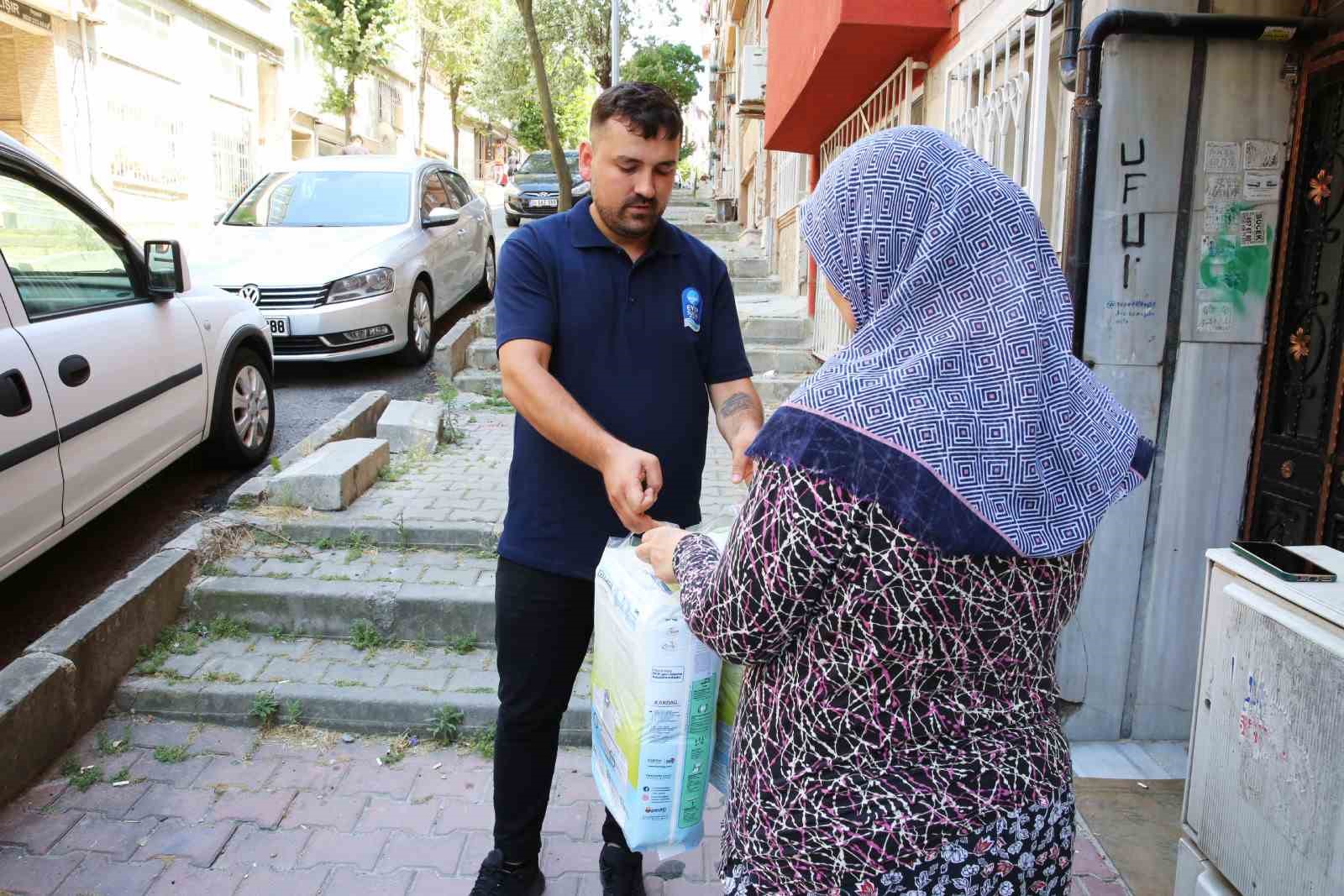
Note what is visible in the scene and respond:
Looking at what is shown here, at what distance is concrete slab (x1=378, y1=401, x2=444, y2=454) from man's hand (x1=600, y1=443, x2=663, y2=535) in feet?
14.3

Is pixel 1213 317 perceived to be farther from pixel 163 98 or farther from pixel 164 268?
pixel 163 98

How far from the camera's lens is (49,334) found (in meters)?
3.72

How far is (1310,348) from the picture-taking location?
10.2ft

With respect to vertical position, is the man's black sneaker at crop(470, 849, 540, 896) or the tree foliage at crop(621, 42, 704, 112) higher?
the tree foliage at crop(621, 42, 704, 112)

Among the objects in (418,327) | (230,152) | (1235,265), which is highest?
A: (230,152)

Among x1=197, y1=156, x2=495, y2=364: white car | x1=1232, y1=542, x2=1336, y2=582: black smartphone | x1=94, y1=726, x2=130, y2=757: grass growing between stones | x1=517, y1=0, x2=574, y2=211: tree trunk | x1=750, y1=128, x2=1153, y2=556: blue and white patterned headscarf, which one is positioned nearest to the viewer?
x1=750, y1=128, x2=1153, y2=556: blue and white patterned headscarf

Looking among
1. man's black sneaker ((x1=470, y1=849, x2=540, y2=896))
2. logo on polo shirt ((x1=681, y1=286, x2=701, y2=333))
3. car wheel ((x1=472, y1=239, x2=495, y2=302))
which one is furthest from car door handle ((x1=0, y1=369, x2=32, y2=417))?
car wheel ((x1=472, y1=239, x2=495, y2=302))

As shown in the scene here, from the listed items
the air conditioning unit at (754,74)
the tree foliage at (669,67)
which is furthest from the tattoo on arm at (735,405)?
the tree foliage at (669,67)

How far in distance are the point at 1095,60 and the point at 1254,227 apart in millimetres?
761

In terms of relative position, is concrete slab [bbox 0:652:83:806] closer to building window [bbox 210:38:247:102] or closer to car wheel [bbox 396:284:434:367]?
car wheel [bbox 396:284:434:367]

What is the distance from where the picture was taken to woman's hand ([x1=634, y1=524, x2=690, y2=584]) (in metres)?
1.71

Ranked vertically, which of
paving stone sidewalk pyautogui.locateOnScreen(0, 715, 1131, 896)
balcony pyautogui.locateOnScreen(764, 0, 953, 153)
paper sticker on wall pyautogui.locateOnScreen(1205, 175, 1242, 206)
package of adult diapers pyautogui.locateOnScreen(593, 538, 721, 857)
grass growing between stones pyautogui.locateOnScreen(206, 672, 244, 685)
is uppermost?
balcony pyautogui.locateOnScreen(764, 0, 953, 153)

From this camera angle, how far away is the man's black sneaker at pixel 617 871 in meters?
2.70

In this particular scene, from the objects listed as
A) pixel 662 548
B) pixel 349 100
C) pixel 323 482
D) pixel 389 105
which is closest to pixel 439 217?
pixel 323 482
